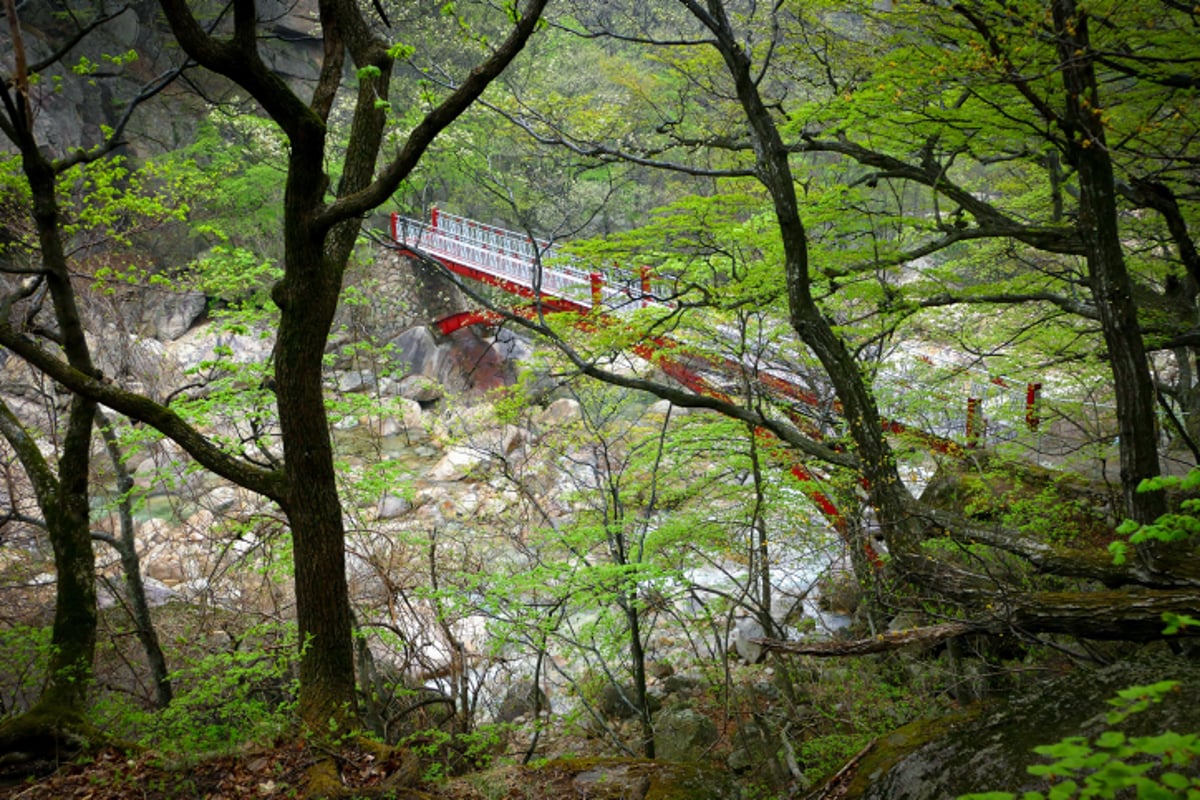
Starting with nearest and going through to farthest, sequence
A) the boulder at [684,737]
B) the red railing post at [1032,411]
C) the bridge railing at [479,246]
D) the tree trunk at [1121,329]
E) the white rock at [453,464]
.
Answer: the tree trunk at [1121,329]
the boulder at [684,737]
the red railing post at [1032,411]
the white rock at [453,464]
the bridge railing at [479,246]

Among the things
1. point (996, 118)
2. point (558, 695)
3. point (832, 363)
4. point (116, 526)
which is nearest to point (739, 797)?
point (832, 363)

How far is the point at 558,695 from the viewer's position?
9.56 meters

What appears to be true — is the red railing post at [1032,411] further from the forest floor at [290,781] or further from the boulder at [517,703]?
the boulder at [517,703]

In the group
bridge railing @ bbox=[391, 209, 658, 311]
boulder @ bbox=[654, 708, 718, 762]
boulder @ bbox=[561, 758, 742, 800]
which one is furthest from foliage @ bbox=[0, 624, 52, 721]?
bridge railing @ bbox=[391, 209, 658, 311]

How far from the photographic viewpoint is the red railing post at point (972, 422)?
8.09 metres

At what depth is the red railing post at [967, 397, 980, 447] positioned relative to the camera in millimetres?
8094

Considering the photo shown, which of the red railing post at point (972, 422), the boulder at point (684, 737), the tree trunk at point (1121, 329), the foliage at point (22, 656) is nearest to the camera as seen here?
the tree trunk at point (1121, 329)

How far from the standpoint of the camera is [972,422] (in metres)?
8.62

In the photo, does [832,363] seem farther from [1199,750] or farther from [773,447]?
[1199,750]

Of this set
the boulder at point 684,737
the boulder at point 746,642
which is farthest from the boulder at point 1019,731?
the boulder at point 746,642

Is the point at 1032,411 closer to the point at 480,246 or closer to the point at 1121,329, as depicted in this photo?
the point at 1121,329

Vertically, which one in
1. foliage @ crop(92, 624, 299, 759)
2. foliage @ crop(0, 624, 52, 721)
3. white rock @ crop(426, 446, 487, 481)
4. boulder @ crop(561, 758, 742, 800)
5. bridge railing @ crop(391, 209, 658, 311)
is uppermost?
bridge railing @ crop(391, 209, 658, 311)

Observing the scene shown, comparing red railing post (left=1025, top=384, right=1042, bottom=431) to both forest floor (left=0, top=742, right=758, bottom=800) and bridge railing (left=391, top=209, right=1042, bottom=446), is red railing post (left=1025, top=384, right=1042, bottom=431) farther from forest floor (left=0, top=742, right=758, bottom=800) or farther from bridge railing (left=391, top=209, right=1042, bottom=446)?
forest floor (left=0, top=742, right=758, bottom=800)

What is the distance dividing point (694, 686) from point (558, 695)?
1.78 meters
